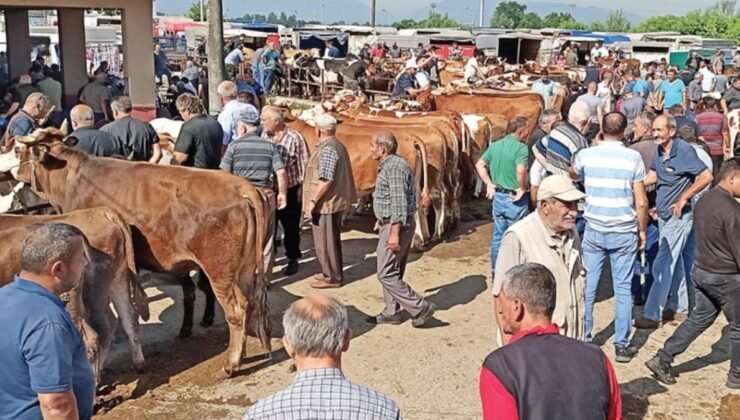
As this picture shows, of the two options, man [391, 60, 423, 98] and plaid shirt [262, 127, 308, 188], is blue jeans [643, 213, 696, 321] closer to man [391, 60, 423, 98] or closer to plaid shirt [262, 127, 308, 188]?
plaid shirt [262, 127, 308, 188]

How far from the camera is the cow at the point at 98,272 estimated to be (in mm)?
5594

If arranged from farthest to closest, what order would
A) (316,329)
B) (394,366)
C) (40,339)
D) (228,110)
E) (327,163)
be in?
(228,110)
(327,163)
(394,366)
(40,339)
(316,329)

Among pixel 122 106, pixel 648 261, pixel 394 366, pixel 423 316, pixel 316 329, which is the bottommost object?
pixel 394 366

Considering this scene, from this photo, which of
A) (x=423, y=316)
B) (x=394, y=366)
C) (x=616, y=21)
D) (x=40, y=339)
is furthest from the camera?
(x=616, y=21)

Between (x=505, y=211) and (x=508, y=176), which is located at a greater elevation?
(x=508, y=176)

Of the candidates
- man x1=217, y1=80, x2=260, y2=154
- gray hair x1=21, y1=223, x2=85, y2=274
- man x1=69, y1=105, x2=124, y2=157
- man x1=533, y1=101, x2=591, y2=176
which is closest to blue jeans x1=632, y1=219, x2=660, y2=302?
man x1=533, y1=101, x2=591, y2=176

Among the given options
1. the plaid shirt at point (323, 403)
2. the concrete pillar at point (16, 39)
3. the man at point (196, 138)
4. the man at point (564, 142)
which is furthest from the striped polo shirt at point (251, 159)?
the concrete pillar at point (16, 39)

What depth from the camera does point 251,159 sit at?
8.11 m

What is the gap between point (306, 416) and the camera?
272 cm

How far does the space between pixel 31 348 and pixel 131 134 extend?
211 inches

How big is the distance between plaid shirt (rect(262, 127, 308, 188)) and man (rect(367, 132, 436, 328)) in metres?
1.53

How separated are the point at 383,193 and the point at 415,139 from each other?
10.7 ft

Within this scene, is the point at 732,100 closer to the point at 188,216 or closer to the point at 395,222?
the point at 395,222

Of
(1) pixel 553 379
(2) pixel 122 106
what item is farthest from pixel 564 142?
(1) pixel 553 379
